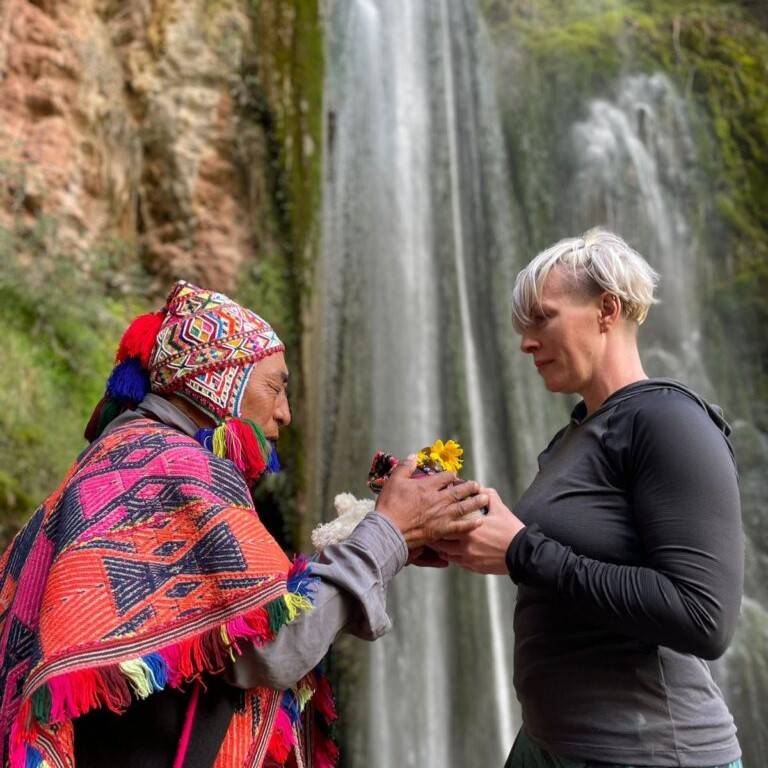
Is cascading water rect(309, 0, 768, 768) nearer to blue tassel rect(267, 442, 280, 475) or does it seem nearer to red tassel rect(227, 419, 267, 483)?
blue tassel rect(267, 442, 280, 475)

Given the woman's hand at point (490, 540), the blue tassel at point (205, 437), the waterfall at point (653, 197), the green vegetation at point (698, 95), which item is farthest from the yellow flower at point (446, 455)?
the green vegetation at point (698, 95)

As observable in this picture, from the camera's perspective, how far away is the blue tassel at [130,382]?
1.99 m

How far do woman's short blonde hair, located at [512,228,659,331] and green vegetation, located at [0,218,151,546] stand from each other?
14.6 feet

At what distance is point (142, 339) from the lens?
2020mm

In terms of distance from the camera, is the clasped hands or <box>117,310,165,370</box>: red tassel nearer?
the clasped hands

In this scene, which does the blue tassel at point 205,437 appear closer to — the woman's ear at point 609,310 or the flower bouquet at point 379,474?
the flower bouquet at point 379,474

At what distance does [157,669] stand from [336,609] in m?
0.35

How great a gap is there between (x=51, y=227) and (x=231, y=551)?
614cm

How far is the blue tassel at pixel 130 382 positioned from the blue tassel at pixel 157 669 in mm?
629

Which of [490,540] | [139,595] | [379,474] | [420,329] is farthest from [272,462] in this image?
[420,329]

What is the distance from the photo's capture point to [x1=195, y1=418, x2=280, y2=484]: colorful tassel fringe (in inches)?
73.6

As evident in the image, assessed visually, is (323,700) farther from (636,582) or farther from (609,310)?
(609,310)

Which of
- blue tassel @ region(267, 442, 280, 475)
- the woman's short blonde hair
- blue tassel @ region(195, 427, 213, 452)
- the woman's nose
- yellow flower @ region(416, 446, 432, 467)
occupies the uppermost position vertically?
the woman's short blonde hair

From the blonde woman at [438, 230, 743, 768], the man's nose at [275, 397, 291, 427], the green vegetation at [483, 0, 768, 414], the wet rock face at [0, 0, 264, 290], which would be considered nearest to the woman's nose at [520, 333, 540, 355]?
the blonde woman at [438, 230, 743, 768]
